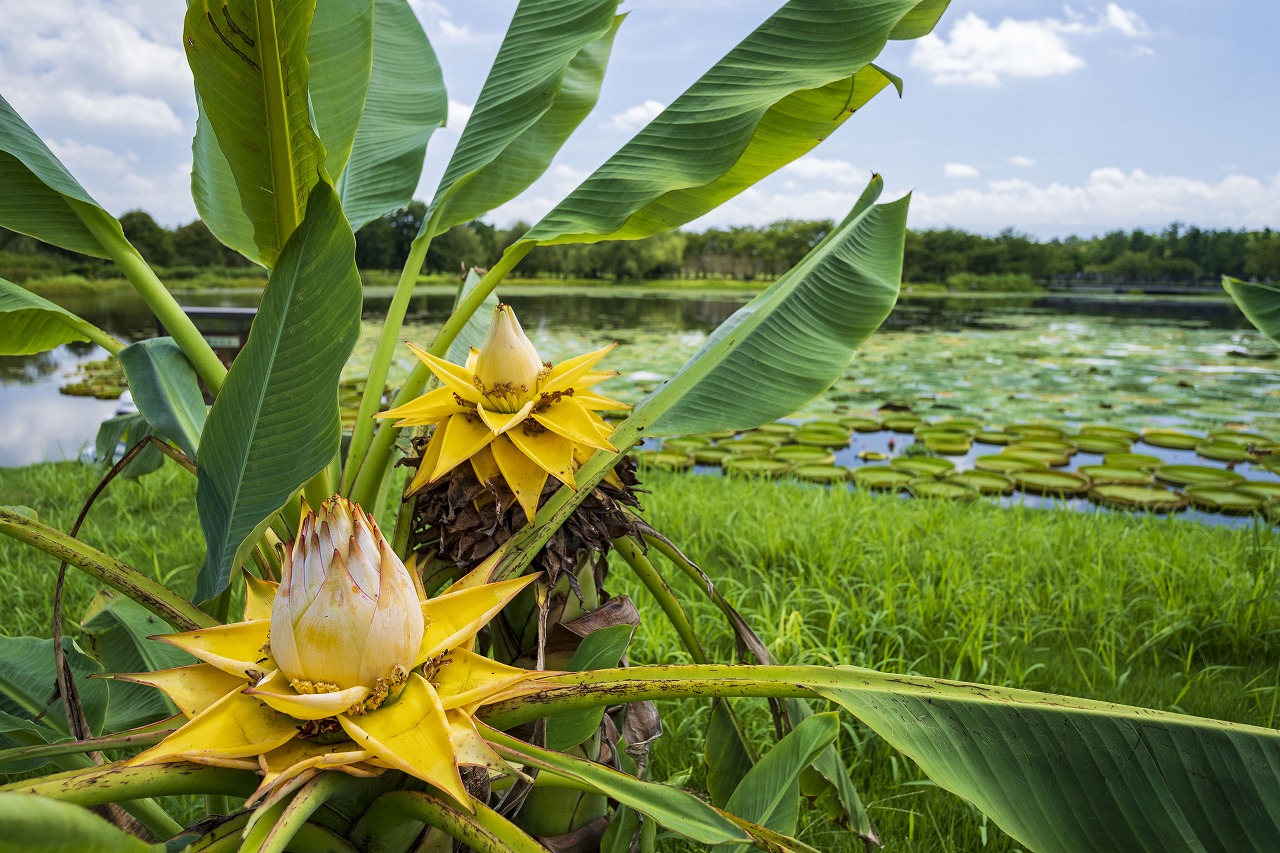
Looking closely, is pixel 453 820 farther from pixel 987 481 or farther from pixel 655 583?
pixel 987 481

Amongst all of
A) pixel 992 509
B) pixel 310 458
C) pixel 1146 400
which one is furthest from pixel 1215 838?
pixel 1146 400

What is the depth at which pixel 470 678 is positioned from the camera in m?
0.53

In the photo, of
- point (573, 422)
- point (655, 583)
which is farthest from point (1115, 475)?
point (573, 422)

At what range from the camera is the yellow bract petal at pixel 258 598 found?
0.58 metres

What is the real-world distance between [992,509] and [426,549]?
2684mm

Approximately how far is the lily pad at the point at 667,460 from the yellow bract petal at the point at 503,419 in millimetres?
3019

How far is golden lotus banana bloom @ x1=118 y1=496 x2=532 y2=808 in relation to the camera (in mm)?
455

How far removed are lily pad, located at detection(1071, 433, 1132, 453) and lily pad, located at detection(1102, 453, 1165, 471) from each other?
0.29 metres

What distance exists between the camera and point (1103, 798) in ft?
1.68

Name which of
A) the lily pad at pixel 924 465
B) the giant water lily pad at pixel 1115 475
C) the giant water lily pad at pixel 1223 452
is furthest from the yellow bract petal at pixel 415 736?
the giant water lily pad at pixel 1223 452

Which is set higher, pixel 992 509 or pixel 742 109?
pixel 742 109

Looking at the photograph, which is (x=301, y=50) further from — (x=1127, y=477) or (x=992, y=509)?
(x=1127, y=477)

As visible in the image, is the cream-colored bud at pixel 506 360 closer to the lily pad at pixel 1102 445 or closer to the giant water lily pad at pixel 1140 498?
the giant water lily pad at pixel 1140 498

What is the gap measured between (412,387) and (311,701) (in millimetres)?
434
